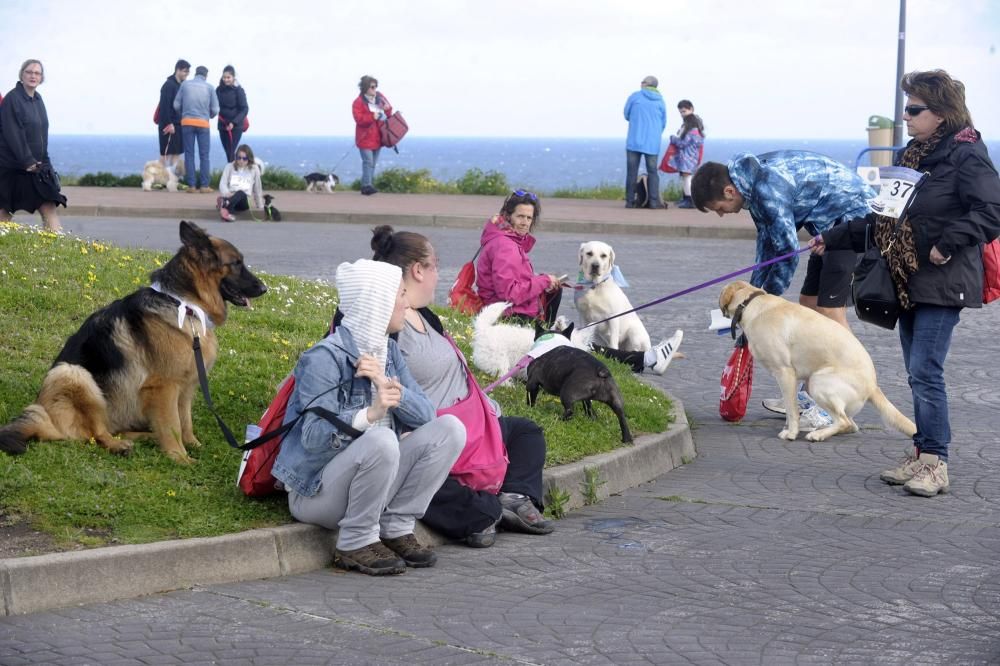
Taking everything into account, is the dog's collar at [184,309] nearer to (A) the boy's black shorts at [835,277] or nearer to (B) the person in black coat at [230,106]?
(A) the boy's black shorts at [835,277]

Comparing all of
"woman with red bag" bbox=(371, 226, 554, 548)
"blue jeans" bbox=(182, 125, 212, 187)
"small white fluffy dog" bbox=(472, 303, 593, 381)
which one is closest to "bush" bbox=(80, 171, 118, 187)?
"blue jeans" bbox=(182, 125, 212, 187)

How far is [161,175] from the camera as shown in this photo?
2794cm

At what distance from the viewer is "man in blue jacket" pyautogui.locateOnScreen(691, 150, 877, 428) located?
840 centimetres

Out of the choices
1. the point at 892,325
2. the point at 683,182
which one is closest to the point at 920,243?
the point at 892,325

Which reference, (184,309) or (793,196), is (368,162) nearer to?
(793,196)

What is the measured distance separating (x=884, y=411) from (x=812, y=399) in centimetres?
71

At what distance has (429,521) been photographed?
6.09 metres

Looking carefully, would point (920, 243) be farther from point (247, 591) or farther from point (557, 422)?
point (247, 591)

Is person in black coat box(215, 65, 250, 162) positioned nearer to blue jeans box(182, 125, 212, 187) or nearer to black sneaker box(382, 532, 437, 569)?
Result: blue jeans box(182, 125, 212, 187)

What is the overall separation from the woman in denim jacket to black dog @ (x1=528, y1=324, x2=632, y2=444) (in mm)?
2042

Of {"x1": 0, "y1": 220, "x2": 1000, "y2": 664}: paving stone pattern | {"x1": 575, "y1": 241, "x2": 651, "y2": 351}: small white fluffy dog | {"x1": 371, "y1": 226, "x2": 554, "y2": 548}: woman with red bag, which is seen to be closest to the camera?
{"x1": 0, "y1": 220, "x2": 1000, "y2": 664}: paving stone pattern

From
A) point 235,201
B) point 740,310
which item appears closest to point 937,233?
point 740,310

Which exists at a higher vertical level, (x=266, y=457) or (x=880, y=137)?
(x=880, y=137)

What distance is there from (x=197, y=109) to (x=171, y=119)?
46.2 inches
